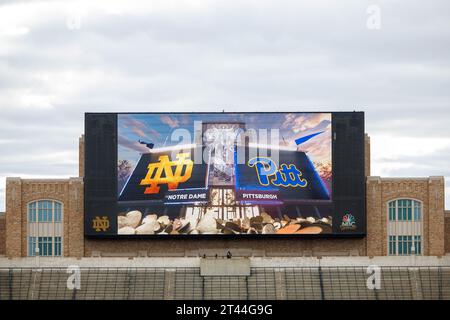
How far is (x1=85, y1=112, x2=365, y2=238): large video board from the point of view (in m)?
118

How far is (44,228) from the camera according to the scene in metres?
120

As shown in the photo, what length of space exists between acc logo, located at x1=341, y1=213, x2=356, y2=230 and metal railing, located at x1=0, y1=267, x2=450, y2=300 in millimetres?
6017

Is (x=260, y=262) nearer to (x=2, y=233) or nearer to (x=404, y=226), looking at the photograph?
(x=404, y=226)

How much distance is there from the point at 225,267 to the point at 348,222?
12.1 meters

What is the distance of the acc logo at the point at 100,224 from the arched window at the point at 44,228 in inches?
123

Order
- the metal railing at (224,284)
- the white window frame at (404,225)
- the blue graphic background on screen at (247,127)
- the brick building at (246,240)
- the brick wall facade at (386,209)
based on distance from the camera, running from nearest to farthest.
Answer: the metal railing at (224,284)
the blue graphic background on screen at (247,127)
the brick building at (246,240)
the brick wall facade at (386,209)
the white window frame at (404,225)

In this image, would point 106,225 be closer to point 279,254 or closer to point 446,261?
point 279,254

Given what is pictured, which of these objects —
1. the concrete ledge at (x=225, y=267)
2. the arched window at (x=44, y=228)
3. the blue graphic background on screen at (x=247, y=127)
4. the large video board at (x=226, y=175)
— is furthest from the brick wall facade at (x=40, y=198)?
the concrete ledge at (x=225, y=267)

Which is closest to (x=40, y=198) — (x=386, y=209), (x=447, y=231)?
(x=386, y=209)

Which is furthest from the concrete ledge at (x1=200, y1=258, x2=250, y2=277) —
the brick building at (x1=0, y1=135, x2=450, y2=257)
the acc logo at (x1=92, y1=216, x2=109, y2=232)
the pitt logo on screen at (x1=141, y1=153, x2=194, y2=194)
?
the acc logo at (x1=92, y1=216, x2=109, y2=232)

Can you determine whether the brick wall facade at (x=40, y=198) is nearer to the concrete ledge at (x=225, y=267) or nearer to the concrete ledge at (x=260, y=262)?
the concrete ledge at (x=260, y=262)

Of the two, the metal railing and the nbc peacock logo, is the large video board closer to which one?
the nbc peacock logo

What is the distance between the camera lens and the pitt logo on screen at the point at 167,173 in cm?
Result: 11788

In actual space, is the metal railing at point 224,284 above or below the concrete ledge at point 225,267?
below
